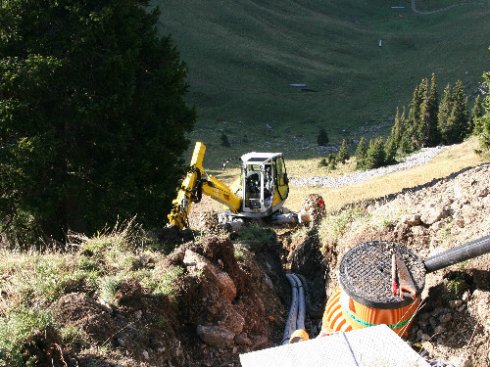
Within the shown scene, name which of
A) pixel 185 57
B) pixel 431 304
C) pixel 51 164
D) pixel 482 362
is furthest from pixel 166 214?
pixel 185 57

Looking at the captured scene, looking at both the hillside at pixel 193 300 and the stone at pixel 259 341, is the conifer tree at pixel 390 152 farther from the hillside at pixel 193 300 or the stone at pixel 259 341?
the stone at pixel 259 341

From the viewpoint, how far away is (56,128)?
11719 mm

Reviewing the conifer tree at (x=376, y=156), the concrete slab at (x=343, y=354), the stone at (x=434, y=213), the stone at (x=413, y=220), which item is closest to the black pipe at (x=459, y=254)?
the stone at (x=434, y=213)

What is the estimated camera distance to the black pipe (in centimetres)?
596

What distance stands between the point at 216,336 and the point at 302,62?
4561 inches

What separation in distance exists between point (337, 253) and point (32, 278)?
17.8ft

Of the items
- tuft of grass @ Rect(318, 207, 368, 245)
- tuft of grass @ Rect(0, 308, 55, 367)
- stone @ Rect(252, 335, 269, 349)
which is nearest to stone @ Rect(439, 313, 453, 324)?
stone @ Rect(252, 335, 269, 349)

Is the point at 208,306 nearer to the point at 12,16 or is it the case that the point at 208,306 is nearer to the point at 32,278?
the point at 32,278

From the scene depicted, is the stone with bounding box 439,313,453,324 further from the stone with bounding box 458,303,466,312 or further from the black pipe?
the black pipe

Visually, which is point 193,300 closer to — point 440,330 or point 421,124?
point 440,330

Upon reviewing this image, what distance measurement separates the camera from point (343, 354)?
13.8 feet

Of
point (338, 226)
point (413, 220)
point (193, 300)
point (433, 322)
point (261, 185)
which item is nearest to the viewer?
point (433, 322)

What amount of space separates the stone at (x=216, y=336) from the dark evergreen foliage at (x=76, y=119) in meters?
5.63

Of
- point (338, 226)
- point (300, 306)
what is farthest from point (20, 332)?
point (338, 226)
